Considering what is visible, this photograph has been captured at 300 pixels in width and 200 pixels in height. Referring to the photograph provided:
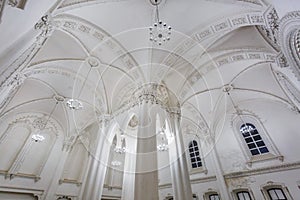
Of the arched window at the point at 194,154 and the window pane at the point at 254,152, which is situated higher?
the arched window at the point at 194,154

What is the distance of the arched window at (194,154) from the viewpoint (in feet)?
32.3

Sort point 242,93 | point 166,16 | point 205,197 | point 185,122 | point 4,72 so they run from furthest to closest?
point 185,122 → point 242,93 → point 205,197 → point 166,16 → point 4,72

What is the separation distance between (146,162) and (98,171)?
2.32 m

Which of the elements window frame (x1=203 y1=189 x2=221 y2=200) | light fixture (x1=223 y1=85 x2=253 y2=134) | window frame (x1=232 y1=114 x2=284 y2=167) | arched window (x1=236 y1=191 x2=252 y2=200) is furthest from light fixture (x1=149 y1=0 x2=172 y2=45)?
arched window (x1=236 y1=191 x2=252 y2=200)

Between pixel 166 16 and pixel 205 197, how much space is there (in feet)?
30.1

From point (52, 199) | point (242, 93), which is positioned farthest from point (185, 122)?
point (52, 199)

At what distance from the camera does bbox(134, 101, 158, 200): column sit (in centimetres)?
414

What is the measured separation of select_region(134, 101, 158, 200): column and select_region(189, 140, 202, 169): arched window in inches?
236

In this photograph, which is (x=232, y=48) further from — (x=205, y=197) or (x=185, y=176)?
(x=205, y=197)

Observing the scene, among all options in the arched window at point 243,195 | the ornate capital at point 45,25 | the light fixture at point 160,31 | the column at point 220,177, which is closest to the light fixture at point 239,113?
the column at point 220,177

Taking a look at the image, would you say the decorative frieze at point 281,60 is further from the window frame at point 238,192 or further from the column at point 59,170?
the column at point 59,170

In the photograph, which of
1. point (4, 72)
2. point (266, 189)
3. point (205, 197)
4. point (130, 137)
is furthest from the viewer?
point (205, 197)

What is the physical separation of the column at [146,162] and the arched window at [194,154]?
5.99m

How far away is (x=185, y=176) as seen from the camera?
5246 mm
